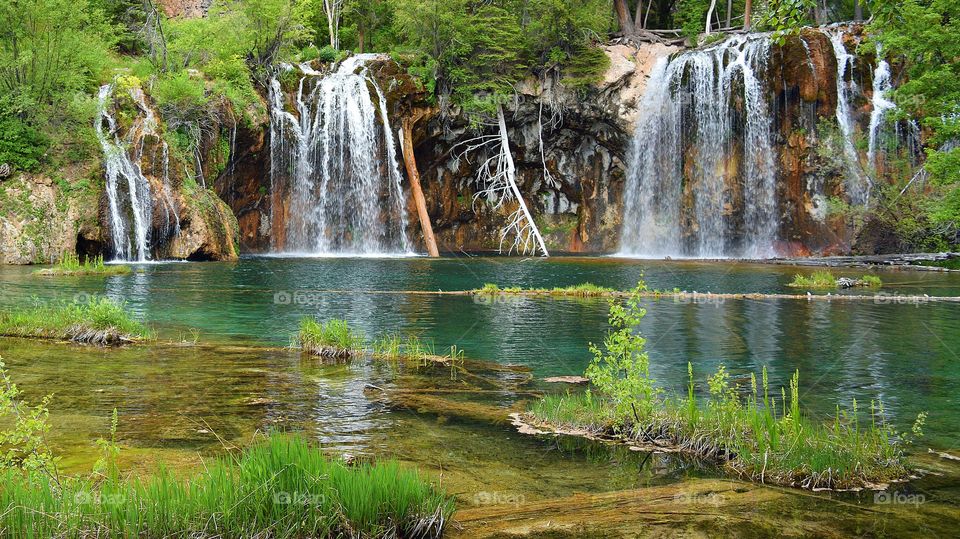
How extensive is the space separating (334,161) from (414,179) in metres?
4.42

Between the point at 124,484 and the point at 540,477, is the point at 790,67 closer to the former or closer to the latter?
the point at 540,477

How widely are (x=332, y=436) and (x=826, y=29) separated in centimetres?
3979

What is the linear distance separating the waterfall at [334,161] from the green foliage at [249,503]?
37.1 metres

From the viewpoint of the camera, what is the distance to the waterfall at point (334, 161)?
1588 inches

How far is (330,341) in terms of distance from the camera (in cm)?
1194

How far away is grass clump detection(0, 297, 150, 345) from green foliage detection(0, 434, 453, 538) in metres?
8.41

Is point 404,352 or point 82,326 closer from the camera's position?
point 404,352
